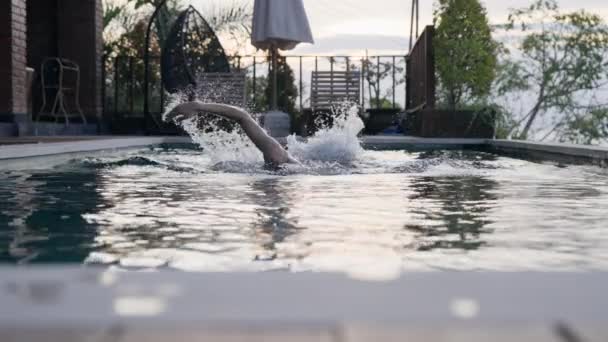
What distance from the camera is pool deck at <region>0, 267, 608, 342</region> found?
678mm

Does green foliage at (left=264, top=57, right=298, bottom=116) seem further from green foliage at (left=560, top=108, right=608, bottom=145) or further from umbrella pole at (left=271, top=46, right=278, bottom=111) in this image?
green foliage at (left=560, top=108, right=608, bottom=145)

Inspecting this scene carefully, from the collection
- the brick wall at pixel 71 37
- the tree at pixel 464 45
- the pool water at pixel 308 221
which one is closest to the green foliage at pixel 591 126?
the tree at pixel 464 45

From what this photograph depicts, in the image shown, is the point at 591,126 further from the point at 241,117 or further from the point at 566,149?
the point at 241,117

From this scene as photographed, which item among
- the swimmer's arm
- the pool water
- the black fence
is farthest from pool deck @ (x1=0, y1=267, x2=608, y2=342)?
the black fence

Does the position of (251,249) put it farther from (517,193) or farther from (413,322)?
(517,193)

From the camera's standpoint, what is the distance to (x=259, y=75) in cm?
1367

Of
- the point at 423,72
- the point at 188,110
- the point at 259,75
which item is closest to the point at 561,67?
the point at 423,72

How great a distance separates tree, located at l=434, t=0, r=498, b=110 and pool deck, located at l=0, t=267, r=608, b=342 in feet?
31.5

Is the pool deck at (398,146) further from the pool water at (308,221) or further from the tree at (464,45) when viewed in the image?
the tree at (464,45)

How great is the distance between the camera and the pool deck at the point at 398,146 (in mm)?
5473

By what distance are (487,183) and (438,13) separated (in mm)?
6629

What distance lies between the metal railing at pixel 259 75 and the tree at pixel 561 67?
2191 mm

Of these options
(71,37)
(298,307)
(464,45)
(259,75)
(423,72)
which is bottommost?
→ (298,307)

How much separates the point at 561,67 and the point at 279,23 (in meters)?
4.03
